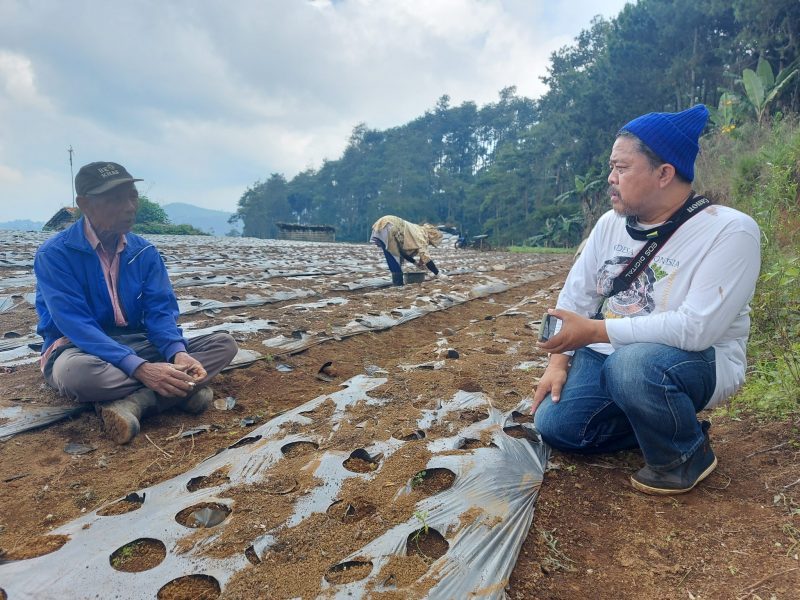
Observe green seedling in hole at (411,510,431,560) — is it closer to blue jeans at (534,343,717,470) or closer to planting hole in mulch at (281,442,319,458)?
planting hole in mulch at (281,442,319,458)

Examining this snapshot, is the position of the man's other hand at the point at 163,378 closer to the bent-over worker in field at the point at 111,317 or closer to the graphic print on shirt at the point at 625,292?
the bent-over worker in field at the point at 111,317

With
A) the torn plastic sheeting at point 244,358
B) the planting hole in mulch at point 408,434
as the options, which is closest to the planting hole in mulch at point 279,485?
the planting hole in mulch at point 408,434

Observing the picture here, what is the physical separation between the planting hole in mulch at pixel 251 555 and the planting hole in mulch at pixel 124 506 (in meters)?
0.48

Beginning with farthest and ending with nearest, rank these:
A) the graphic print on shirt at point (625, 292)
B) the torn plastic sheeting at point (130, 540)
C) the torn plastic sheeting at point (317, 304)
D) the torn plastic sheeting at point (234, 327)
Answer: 1. the torn plastic sheeting at point (317, 304)
2. the torn plastic sheeting at point (234, 327)
3. the graphic print on shirt at point (625, 292)
4. the torn plastic sheeting at point (130, 540)

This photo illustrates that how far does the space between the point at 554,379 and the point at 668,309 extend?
0.52 meters

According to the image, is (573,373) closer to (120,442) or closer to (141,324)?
(120,442)

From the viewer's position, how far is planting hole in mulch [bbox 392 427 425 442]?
2.12 metres

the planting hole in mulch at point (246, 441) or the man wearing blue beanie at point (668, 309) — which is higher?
the man wearing blue beanie at point (668, 309)

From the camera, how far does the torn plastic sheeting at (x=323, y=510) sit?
128 centimetres

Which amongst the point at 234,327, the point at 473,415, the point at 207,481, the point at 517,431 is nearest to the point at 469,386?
the point at 473,415

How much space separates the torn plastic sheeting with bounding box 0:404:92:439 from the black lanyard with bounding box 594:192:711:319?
2535mm

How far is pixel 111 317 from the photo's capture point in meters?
2.54

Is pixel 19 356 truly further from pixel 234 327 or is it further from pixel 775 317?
pixel 775 317

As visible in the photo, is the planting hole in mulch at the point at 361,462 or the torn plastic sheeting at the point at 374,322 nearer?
the planting hole in mulch at the point at 361,462
